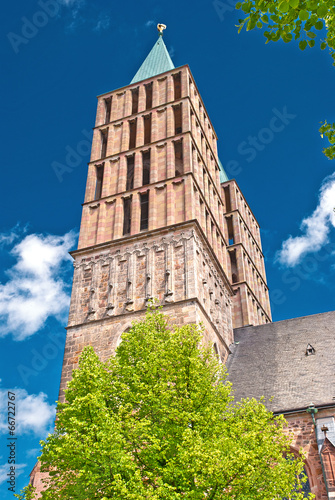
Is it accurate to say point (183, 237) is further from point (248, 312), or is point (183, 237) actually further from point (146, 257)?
point (248, 312)

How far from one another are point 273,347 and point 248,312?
22.8 feet

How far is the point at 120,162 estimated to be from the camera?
2727 cm

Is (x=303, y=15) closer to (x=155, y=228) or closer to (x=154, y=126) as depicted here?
(x=155, y=228)

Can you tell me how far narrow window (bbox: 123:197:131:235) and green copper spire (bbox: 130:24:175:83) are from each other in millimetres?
9059

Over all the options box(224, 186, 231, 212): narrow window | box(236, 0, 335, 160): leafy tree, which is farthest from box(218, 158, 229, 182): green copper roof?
box(236, 0, 335, 160): leafy tree

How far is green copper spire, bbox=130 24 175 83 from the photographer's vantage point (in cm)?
3191

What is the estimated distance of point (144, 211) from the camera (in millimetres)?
25391

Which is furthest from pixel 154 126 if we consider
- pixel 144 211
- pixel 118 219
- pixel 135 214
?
pixel 118 219

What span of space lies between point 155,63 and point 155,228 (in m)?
14.2

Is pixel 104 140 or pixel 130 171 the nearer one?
pixel 130 171

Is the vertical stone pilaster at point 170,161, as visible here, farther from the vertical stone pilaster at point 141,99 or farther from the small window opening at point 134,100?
the small window opening at point 134,100

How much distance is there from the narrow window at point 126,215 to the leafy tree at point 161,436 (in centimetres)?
1157

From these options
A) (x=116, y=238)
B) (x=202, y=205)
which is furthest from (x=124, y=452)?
(x=202, y=205)

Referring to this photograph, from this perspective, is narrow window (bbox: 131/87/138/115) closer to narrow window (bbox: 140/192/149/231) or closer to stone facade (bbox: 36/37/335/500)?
stone facade (bbox: 36/37/335/500)
